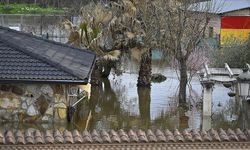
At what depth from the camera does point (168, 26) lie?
21547mm

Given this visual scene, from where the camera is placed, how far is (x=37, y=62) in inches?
623

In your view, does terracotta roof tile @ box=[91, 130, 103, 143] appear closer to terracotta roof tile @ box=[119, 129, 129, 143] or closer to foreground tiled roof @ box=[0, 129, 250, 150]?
foreground tiled roof @ box=[0, 129, 250, 150]

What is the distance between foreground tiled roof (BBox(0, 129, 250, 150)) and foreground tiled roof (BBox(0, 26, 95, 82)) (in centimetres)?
553

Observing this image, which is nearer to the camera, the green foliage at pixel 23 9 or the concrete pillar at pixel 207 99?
the concrete pillar at pixel 207 99

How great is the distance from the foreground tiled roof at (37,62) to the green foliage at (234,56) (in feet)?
31.8

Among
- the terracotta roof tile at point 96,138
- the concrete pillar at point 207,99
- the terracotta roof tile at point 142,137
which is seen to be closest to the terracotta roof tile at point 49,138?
the terracotta roof tile at point 96,138

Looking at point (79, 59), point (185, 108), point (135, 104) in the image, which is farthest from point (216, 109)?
point (79, 59)

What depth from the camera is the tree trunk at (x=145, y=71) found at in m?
25.0

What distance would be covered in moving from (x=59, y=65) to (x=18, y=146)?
655 centimetres

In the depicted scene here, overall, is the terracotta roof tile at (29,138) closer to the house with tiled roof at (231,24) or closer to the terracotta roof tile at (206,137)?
the terracotta roof tile at (206,137)

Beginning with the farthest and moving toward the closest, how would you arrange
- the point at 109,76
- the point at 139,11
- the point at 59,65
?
the point at 109,76, the point at 139,11, the point at 59,65

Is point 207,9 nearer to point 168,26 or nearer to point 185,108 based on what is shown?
point 168,26

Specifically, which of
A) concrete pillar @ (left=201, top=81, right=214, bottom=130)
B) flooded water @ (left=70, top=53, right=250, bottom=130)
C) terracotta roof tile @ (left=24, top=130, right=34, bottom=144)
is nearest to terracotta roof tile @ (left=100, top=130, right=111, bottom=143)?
terracotta roof tile @ (left=24, top=130, right=34, bottom=144)

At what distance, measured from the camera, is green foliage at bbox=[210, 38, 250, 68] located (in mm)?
25141
